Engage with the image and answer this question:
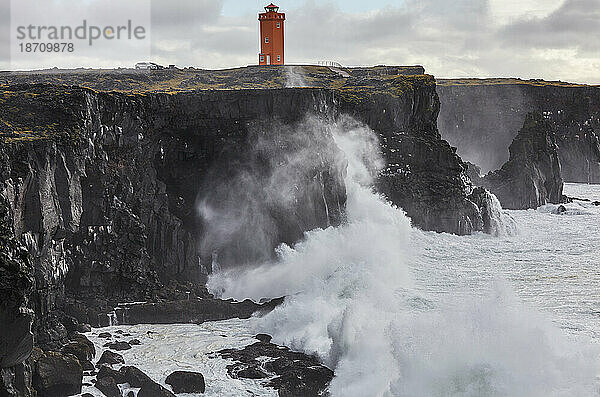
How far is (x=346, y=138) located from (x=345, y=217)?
22.8 feet

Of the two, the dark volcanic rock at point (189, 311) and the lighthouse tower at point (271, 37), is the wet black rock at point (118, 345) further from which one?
the lighthouse tower at point (271, 37)

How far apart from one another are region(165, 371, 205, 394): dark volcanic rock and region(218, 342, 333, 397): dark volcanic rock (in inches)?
67.7

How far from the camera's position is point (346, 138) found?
167 feet

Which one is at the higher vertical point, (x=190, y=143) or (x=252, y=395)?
(x=190, y=143)

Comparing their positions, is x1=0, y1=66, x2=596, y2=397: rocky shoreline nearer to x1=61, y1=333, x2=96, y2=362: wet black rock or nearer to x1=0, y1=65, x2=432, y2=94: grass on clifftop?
x1=61, y1=333, x2=96, y2=362: wet black rock

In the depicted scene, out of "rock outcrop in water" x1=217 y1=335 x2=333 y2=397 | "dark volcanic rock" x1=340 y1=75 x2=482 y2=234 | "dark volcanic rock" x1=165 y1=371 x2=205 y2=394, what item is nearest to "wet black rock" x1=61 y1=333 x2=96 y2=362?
"dark volcanic rock" x1=165 y1=371 x2=205 y2=394

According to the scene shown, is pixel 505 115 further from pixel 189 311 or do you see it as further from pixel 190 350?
pixel 190 350

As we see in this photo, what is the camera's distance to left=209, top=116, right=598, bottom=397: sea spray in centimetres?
2291

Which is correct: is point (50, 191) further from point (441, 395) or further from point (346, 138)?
point (346, 138)

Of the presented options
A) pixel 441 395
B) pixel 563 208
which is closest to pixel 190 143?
pixel 441 395

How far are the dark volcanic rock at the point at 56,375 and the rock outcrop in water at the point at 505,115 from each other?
234ft

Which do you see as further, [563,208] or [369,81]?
[563,208]

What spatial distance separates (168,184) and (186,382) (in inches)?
673

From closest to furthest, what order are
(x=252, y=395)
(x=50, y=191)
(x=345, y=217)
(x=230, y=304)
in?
(x=252, y=395), (x=50, y=191), (x=230, y=304), (x=345, y=217)
